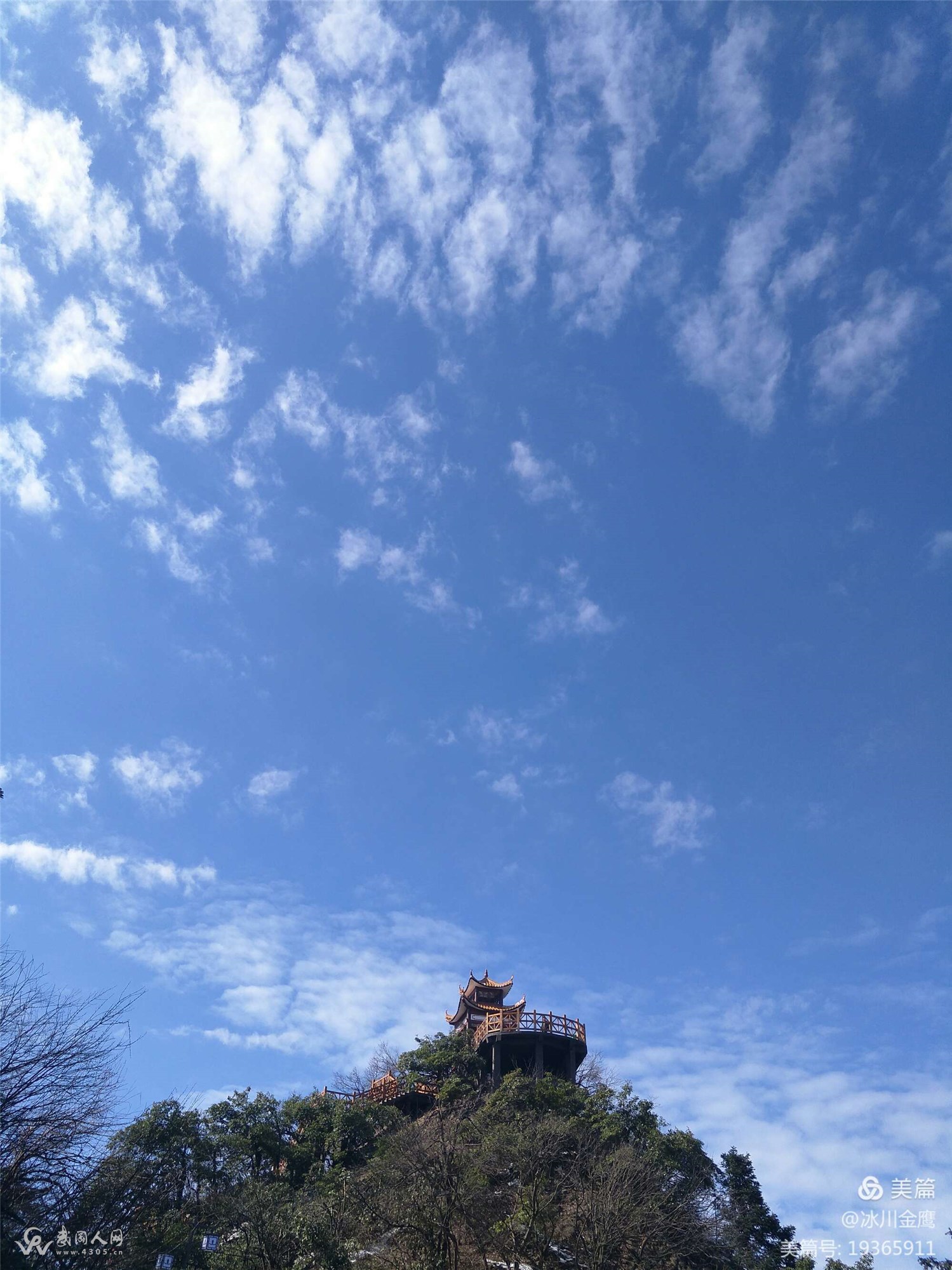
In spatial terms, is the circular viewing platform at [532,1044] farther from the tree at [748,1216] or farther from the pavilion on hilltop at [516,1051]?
the tree at [748,1216]

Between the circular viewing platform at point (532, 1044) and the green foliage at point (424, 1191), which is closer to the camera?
the green foliage at point (424, 1191)

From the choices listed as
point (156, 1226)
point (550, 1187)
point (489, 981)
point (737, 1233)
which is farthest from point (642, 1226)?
point (489, 981)

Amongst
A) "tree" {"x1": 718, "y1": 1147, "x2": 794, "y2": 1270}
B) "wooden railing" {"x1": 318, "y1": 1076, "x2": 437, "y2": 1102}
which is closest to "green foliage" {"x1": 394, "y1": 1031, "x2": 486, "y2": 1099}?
"wooden railing" {"x1": 318, "y1": 1076, "x2": 437, "y2": 1102}

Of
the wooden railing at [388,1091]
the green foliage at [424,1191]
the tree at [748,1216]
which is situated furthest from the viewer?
the wooden railing at [388,1091]

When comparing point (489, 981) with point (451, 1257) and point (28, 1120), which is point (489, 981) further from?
point (28, 1120)

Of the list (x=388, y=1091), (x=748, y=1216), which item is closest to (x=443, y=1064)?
(x=388, y=1091)

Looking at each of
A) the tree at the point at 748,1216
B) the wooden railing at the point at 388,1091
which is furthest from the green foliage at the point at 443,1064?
the tree at the point at 748,1216

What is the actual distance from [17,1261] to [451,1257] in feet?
39.3

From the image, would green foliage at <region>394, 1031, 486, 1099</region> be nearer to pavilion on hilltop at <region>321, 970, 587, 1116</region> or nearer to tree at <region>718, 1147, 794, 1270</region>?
pavilion on hilltop at <region>321, 970, 587, 1116</region>

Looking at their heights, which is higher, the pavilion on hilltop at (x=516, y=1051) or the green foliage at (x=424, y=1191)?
the pavilion on hilltop at (x=516, y=1051)

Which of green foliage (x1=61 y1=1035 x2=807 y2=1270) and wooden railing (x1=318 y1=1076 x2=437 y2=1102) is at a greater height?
wooden railing (x1=318 y1=1076 x2=437 y2=1102)

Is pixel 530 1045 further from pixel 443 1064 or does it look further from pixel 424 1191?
pixel 424 1191

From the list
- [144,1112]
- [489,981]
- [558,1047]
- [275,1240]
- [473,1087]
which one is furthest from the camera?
[489,981]

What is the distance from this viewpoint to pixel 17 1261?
551 inches
